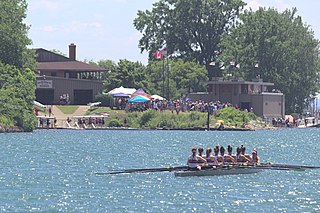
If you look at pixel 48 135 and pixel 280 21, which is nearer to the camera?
pixel 48 135

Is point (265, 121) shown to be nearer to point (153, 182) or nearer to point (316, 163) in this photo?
point (316, 163)

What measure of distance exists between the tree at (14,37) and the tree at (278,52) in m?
39.1

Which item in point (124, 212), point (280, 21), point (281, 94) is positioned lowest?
point (124, 212)

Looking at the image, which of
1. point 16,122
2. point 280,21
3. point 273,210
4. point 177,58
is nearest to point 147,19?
point 177,58

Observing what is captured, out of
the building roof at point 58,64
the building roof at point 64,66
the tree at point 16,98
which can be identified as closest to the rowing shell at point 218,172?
the tree at point 16,98

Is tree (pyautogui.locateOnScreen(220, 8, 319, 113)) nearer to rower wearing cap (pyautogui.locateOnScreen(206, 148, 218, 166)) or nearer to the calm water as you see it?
the calm water

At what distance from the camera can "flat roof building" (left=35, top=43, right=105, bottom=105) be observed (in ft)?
404

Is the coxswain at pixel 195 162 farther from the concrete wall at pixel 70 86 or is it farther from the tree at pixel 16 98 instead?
the concrete wall at pixel 70 86

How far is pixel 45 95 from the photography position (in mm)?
123500

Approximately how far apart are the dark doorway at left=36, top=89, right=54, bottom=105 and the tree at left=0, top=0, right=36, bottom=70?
13884 millimetres

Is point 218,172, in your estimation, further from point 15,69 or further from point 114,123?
point 114,123

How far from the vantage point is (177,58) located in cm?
15238

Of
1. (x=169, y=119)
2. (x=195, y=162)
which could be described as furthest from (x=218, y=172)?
(x=169, y=119)

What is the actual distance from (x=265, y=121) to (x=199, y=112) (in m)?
14.8
